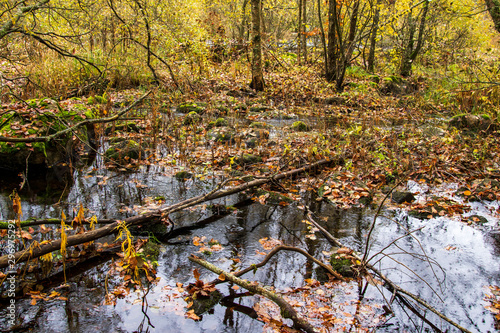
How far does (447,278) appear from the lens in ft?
12.2

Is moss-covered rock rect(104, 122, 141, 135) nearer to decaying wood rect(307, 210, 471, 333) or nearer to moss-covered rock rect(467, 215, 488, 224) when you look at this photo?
decaying wood rect(307, 210, 471, 333)

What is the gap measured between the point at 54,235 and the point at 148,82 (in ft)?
30.8

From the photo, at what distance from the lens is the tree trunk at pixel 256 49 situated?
37.0 ft

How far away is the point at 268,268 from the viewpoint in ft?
12.3

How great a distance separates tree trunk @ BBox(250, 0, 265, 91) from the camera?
1127cm

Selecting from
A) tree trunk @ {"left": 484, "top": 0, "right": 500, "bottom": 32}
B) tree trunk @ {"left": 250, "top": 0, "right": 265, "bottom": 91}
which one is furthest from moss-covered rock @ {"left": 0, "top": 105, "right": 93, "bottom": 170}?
tree trunk @ {"left": 484, "top": 0, "right": 500, "bottom": 32}

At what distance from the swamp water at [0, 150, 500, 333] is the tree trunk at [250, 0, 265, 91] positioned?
25.0 feet

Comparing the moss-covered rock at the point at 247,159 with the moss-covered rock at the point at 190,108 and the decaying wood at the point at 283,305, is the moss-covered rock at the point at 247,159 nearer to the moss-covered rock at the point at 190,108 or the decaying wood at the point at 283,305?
the decaying wood at the point at 283,305

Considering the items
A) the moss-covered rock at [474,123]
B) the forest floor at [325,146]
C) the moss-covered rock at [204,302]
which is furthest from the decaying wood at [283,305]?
the moss-covered rock at [474,123]

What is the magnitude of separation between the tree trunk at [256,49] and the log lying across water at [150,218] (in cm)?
677

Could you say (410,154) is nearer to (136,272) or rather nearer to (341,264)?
(341,264)

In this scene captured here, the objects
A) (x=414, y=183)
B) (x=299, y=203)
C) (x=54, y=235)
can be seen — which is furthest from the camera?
(x=414, y=183)

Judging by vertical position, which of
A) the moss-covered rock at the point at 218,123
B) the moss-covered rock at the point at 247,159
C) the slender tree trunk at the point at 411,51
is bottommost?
the moss-covered rock at the point at 247,159

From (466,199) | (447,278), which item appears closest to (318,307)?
(447,278)
